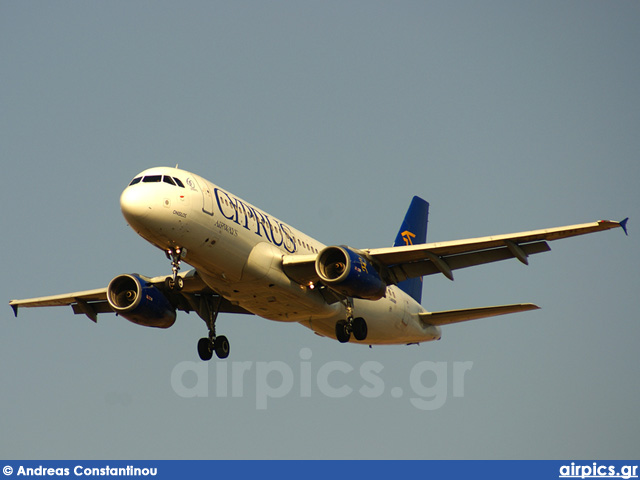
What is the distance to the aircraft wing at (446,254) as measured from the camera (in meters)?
31.1

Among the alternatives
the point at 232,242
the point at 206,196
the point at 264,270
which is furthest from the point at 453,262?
the point at 206,196

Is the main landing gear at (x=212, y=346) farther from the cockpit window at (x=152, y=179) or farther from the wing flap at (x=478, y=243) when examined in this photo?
the cockpit window at (x=152, y=179)

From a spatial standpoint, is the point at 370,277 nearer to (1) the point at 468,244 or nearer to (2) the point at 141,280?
(1) the point at 468,244

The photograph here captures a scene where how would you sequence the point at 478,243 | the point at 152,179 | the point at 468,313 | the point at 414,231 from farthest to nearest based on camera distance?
the point at 414,231
the point at 468,313
the point at 478,243
the point at 152,179

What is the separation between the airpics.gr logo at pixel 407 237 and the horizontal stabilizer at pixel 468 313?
5423 mm

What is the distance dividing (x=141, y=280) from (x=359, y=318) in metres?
8.37

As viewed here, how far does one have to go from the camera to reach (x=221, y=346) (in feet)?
120

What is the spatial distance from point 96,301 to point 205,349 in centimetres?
614

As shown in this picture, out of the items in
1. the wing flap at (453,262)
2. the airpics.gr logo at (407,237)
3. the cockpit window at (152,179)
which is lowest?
the cockpit window at (152,179)

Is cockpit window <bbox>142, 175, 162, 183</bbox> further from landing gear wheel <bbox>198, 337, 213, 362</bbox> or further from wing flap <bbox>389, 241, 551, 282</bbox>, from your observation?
wing flap <bbox>389, 241, 551, 282</bbox>

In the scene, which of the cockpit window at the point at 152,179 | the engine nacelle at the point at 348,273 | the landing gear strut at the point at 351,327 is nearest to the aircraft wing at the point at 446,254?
the engine nacelle at the point at 348,273

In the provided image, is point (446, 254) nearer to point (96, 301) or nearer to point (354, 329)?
point (354, 329)

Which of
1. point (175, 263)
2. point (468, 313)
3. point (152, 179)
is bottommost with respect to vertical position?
point (175, 263)

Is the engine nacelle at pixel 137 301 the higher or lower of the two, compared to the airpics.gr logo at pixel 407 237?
lower
